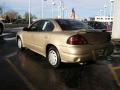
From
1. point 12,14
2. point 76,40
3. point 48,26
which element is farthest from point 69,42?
point 12,14

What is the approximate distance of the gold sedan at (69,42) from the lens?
8039 mm

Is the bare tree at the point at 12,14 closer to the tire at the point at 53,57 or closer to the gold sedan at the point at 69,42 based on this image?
the gold sedan at the point at 69,42

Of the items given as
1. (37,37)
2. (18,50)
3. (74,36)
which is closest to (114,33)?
(18,50)

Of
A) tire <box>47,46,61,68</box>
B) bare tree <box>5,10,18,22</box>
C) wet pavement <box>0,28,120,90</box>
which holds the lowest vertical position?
wet pavement <box>0,28,120,90</box>

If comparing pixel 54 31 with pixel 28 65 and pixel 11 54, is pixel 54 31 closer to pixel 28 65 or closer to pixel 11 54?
pixel 28 65

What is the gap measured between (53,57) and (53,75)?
43.6 inches

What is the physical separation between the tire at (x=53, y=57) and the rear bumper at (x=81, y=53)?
22cm

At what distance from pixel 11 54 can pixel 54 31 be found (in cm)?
296

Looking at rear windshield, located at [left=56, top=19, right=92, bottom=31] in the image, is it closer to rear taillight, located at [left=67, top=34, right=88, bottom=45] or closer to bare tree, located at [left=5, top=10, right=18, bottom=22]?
rear taillight, located at [left=67, top=34, right=88, bottom=45]

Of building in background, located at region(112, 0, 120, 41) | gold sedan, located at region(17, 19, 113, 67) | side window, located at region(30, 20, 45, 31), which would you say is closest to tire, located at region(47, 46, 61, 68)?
gold sedan, located at region(17, 19, 113, 67)

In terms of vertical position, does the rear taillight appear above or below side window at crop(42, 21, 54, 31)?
below

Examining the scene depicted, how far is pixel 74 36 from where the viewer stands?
8.03 metres

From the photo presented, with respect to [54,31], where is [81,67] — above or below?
below

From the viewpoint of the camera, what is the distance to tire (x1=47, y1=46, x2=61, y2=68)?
8.54 m
